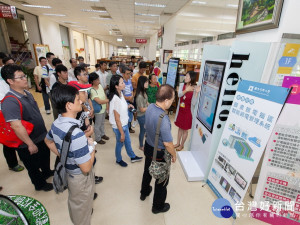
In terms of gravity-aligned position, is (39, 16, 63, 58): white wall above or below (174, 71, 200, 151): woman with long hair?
above

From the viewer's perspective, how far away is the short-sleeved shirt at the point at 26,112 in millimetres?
1563

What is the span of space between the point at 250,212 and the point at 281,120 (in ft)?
3.94

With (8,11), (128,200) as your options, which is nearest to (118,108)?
(128,200)

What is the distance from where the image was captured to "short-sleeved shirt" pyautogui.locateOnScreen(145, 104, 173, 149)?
1.45 meters

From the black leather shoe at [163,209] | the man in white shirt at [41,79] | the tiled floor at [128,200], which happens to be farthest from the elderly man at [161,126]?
the man in white shirt at [41,79]

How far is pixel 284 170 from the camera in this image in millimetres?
1637

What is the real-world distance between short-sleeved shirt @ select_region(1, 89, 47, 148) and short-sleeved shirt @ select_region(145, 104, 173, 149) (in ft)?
4.29

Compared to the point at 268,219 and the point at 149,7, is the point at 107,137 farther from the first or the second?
the point at 149,7

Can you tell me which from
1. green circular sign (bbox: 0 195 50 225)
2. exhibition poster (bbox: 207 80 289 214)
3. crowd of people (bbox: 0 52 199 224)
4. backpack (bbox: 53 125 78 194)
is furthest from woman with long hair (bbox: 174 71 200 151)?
green circular sign (bbox: 0 195 50 225)

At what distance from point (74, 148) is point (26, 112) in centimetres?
100

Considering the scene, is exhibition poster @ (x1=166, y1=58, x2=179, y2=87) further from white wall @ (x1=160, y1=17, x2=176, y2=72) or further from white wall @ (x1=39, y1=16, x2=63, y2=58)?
white wall @ (x1=39, y1=16, x2=63, y2=58)

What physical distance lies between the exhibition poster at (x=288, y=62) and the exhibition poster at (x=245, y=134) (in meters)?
0.65

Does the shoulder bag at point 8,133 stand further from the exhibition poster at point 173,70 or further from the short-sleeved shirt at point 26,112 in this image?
the exhibition poster at point 173,70

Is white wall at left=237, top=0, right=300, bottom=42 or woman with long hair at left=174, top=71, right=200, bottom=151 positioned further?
woman with long hair at left=174, top=71, right=200, bottom=151
